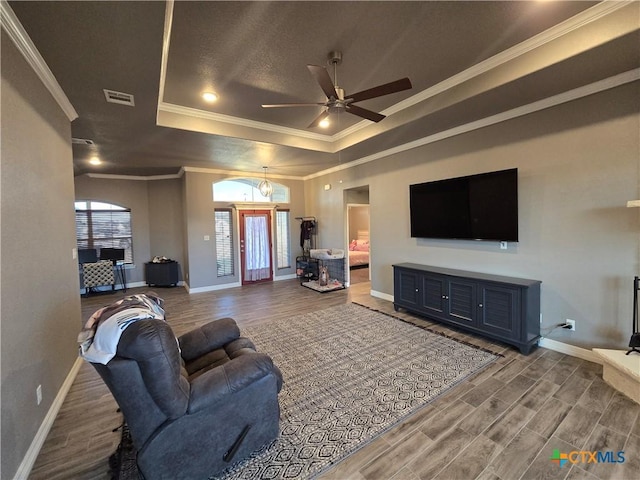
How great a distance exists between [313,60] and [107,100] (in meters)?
2.16

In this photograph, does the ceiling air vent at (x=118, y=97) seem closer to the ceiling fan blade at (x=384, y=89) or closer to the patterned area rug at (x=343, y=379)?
the ceiling fan blade at (x=384, y=89)

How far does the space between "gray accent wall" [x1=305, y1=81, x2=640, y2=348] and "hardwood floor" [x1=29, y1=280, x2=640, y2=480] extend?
0.64 metres

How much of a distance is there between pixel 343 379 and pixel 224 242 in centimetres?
514

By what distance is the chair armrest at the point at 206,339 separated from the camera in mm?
2328

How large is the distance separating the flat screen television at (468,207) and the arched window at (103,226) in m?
6.92

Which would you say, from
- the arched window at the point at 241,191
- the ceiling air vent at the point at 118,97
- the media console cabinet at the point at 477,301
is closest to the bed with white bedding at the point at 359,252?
the arched window at the point at 241,191

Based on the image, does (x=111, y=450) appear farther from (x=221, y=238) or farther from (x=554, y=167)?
(x=221, y=238)

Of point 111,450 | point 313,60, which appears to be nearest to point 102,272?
point 111,450

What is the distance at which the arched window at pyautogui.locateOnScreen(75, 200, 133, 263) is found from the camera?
22.1ft

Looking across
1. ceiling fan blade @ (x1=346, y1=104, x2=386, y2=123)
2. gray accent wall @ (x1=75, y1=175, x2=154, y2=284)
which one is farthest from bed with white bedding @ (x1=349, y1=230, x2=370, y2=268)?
ceiling fan blade @ (x1=346, y1=104, x2=386, y2=123)

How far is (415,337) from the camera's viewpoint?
145 inches

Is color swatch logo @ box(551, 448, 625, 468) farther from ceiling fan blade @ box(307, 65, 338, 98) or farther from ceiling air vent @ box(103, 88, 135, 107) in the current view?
ceiling air vent @ box(103, 88, 135, 107)

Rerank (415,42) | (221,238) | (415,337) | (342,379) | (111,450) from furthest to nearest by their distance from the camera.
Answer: (221,238) → (415,337) → (342,379) → (415,42) → (111,450)

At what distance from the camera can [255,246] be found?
24.2 feet
